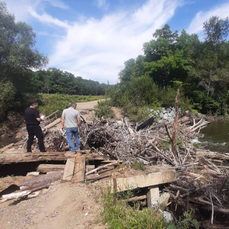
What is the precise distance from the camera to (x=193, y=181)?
15.9ft

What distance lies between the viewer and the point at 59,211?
3.34 meters

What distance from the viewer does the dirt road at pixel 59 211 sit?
3045 millimetres

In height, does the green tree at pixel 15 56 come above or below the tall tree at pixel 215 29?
below

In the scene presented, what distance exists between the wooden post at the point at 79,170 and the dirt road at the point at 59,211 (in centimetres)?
32

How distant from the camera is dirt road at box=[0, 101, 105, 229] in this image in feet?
9.99

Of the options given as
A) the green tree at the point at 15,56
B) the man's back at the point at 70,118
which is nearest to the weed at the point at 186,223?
the man's back at the point at 70,118

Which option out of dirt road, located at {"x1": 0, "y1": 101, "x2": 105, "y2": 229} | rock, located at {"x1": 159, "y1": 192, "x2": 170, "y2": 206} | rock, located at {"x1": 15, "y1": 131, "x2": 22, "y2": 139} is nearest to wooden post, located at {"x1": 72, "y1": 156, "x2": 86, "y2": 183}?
dirt road, located at {"x1": 0, "y1": 101, "x2": 105, "y2": 229}

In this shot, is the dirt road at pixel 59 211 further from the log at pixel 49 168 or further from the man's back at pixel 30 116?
the man's back at pixel 30 116

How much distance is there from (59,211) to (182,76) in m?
29.6

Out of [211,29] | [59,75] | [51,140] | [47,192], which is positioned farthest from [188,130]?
[59,75]

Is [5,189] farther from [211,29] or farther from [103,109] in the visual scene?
[211,29]

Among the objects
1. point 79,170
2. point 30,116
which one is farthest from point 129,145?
point 30,116

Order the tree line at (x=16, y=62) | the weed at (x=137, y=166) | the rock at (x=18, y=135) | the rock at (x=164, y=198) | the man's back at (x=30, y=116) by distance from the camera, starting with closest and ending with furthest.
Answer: the rock at (x=164, y=198), the weed at (x=137, y=166), the man's back at (x=30, y=116), the rock at (x=18, y=135), the tree line at (x=16, y=62)

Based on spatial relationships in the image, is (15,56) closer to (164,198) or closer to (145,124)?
(145,124)
